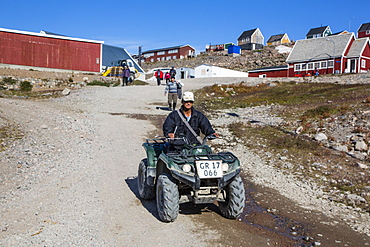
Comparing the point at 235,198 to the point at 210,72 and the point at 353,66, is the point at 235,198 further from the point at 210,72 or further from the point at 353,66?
the point at 210,72

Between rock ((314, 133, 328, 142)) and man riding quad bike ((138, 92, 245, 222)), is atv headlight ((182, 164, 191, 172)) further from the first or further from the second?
rock ((314, 133, 328, 142))

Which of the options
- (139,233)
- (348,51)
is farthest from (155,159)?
(348,51)

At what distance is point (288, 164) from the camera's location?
10500 millimetres

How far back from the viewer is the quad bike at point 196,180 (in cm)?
549

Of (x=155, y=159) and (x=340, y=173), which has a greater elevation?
(x=155, y=159)

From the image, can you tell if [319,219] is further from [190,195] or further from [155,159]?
[155,159]

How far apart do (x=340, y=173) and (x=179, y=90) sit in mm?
11816

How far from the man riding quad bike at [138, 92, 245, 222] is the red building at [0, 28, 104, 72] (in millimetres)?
38535

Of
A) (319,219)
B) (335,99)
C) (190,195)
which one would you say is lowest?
(319,219)

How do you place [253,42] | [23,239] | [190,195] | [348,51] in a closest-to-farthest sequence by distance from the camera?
[23,239]
[190,195]
[348,51]
[253,42]

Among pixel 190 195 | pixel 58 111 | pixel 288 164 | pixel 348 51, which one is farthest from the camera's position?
pixel 348 51

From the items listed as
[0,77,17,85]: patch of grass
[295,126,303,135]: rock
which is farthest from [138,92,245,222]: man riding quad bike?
[0,77,17,85]: patch of grass

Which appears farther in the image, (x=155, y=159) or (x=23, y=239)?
(x=155, y=159)

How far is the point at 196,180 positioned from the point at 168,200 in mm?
602
